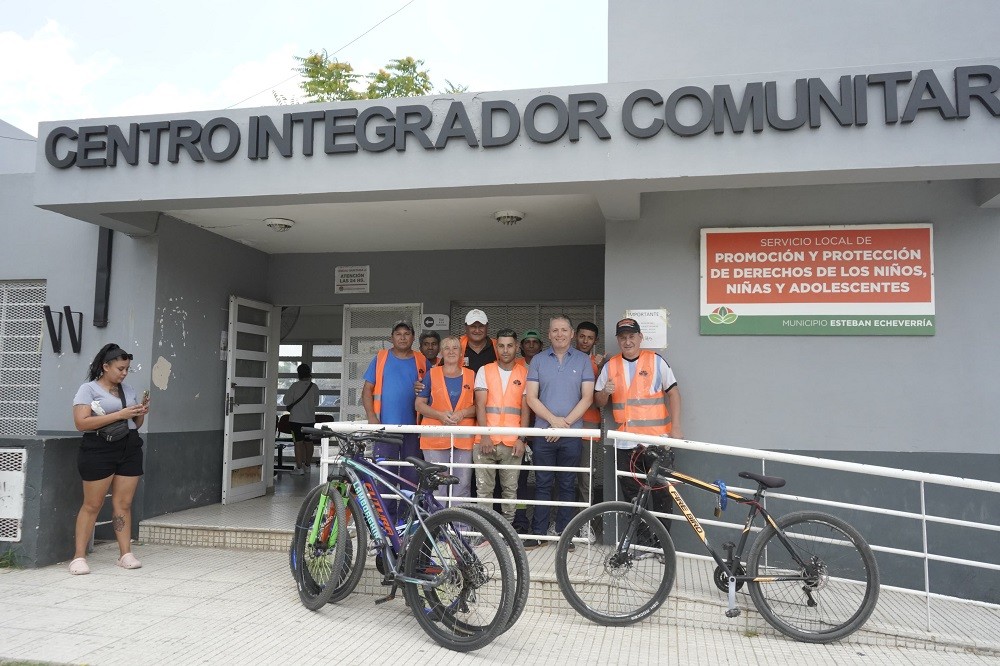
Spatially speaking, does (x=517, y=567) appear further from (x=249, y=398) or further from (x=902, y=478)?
(x=249, y=398)

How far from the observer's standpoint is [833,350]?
5.34m

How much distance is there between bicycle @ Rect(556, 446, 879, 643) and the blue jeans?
841mm

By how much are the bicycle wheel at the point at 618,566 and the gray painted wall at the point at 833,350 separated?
4.82 ft

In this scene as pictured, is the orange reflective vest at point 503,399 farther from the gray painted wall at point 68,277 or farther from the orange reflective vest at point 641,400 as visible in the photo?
the gray painted wall at point 68,277

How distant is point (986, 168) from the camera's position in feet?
15.2

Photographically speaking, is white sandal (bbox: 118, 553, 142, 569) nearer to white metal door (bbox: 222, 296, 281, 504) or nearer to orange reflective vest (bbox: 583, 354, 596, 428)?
white metal door (bbox: 222, 296, 281, 504)

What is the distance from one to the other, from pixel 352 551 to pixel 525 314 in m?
4.37

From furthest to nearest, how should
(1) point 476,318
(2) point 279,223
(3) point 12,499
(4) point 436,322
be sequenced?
1. (4) point 436,322
2. (2) point 279,223
3. (1) point 476,318
4. (3) point 12,499

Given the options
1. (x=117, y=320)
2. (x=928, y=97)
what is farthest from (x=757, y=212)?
(x=117, y=320)

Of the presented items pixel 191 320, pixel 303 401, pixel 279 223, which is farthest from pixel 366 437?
pixel 303 401

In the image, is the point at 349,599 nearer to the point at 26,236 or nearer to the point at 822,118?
the point at 822,118

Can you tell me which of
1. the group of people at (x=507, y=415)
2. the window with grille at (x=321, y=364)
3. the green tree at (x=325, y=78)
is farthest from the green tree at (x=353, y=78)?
the group of people at (x=507, y=415)

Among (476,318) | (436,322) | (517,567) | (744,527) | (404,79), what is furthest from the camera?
(404,79)

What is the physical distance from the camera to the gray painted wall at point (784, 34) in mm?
A: 5512
